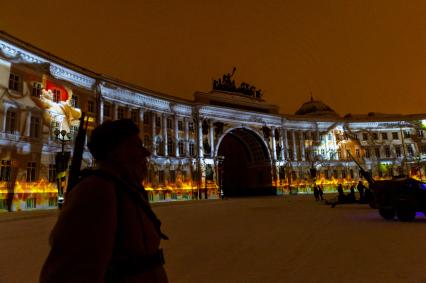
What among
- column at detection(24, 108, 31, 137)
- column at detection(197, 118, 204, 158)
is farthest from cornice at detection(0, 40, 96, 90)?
column at detection(197, 118, 204, 158)

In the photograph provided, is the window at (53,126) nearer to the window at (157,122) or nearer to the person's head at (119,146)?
Answer: the window at (157,122)

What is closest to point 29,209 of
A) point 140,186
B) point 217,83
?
point 140,186

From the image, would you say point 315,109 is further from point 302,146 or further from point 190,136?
point 190,136

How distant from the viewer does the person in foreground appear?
5.14ft

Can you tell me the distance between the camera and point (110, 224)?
1.72 m

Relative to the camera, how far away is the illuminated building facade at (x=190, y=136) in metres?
27.0

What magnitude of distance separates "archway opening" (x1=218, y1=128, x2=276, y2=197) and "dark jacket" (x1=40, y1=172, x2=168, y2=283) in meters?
54.1

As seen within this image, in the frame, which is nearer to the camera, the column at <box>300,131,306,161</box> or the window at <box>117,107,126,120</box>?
the window at <box>117,107,126,120</box>

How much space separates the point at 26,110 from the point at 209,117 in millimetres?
27988

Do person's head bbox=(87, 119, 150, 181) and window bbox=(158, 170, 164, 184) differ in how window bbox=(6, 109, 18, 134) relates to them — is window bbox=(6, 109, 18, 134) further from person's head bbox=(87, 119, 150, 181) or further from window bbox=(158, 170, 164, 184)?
person's head bbox=(87, 119, 150, 181)

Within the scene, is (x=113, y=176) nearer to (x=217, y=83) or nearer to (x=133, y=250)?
(x=133, y=250)

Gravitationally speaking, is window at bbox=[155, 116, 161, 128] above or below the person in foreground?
above

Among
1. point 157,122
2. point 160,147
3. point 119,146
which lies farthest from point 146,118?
point 119,146

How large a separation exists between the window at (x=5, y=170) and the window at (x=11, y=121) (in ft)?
8.35
